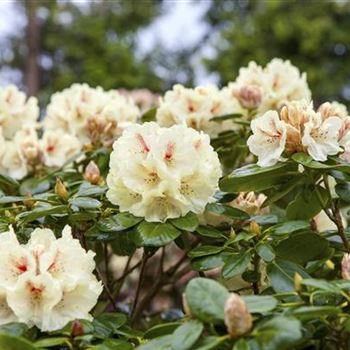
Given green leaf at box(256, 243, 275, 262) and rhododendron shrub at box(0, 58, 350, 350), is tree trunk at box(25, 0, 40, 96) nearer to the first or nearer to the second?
rhododendron shrub at box(0, 58, 350, 350)

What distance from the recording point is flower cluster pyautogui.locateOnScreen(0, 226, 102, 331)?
3.06ft

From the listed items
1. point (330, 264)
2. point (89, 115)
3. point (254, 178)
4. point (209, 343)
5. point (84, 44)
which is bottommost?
point (330, 264)

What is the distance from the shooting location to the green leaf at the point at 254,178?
1118mm

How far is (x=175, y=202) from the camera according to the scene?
Answer: 110 centimetres

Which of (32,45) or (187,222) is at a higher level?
(32,45)

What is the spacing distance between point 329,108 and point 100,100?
832mm

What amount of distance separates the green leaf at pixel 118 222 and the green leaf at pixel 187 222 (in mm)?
60

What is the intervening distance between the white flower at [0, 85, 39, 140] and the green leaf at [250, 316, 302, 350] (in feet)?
4.06

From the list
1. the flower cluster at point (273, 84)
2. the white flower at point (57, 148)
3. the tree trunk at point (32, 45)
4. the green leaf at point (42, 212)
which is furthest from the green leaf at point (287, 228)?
the tree trunk at point (32, 45)

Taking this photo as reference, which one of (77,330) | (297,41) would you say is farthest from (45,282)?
(297,41)

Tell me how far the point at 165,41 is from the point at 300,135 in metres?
10.8

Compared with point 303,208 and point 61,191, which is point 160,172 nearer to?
point 61,191

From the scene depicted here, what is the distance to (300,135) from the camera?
1.12 m

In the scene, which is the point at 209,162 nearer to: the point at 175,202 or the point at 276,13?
the point at 175,202
